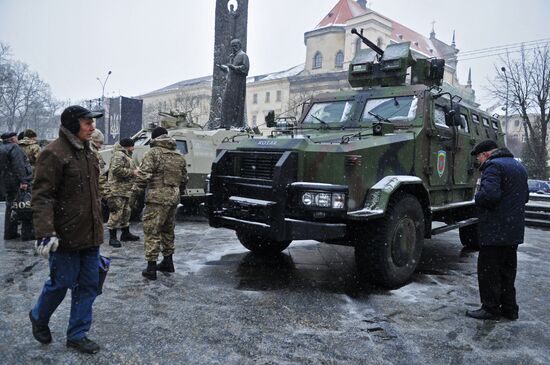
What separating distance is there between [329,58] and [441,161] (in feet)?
174

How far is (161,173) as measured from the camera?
5281 millimetres

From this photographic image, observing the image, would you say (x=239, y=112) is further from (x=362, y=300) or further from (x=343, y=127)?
(x=362, y=300)

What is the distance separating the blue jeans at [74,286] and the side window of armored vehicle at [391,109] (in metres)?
3.76

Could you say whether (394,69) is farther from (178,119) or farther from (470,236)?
(178,119)

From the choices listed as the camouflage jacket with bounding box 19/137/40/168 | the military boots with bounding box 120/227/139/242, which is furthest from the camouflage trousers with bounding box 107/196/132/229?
the camouflage jacket with bounding box 19/137/40/168

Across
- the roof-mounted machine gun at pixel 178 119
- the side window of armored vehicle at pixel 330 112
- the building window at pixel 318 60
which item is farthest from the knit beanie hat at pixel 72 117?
the building window at pixel 318 60

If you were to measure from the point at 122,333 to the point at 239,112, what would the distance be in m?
11.1

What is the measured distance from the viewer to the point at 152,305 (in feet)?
14.1

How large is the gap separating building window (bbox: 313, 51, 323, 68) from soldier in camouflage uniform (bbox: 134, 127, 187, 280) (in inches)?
2152

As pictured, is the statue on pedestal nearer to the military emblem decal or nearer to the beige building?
the military emblem decal

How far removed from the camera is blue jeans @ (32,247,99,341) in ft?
10.5

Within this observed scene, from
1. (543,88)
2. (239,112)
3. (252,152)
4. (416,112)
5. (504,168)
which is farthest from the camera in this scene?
(543,88)

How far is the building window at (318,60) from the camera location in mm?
57838

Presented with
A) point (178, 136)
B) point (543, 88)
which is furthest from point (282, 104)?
point (178, 136)
